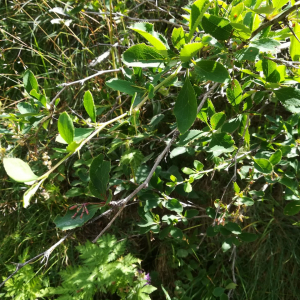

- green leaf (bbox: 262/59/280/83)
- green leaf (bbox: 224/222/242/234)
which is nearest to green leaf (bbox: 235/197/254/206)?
green leaf (bbox: 224/222/242/234)

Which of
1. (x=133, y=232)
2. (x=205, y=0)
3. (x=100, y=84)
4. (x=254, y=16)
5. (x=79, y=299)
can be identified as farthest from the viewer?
(x=133, y=232)

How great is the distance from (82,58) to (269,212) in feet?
4.74

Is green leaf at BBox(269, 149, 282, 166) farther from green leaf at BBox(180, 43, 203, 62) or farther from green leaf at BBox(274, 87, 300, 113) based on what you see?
green leaf at BBox(180, 43, 203, 62)

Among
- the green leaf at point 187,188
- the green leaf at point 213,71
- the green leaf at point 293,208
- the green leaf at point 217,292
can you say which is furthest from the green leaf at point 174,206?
the green leaf at point 213,71

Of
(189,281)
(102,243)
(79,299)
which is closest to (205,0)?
(102,243)

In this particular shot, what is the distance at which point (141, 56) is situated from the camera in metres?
0.71

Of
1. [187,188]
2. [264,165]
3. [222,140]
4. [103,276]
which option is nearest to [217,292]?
[103,276]

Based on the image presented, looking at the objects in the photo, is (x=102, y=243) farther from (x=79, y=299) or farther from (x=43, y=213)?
(x=43, y=213)

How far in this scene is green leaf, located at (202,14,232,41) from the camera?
0.67 metres

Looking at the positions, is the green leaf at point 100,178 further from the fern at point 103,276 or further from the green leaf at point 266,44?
the fern at point 103,276

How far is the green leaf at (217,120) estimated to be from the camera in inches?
37.3

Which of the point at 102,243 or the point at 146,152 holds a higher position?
the point at 146,152

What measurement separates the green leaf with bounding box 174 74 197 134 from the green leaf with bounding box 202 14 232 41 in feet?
0.41

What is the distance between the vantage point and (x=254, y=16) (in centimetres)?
75
